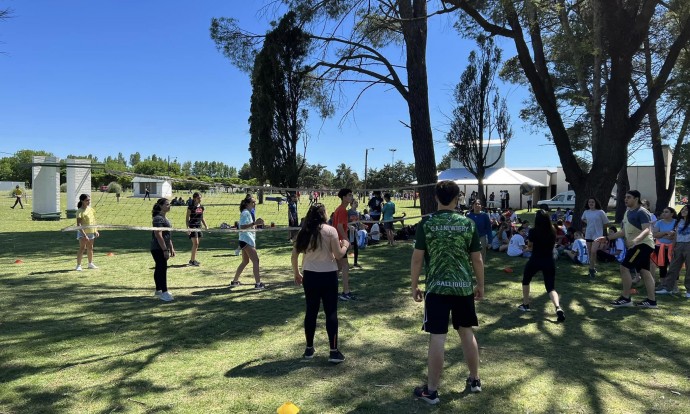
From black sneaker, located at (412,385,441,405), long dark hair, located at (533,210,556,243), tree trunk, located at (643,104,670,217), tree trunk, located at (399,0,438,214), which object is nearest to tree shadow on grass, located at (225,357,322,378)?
black sneaker, located at (412,385,441,405)

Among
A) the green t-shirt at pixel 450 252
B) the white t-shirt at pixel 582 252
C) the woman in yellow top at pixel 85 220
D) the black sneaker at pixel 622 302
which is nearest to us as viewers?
the green t-shirt at pixel 450 252

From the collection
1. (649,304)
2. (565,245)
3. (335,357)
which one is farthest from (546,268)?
(565,245)

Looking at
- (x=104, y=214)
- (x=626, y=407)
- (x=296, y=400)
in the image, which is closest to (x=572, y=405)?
(x=626, y=407)

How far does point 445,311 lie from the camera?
348cm

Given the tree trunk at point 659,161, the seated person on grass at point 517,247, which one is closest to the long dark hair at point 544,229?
the seated person on grass at point 517,247

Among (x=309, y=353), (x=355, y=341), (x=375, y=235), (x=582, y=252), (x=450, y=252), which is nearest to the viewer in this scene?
(x=450, y=252)

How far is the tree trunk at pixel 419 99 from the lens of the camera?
10766 millimetres

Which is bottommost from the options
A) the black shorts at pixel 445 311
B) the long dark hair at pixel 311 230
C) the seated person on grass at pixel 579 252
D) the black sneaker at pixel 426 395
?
the black sneaker at pixel 426 395

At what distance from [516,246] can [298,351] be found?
821 cm

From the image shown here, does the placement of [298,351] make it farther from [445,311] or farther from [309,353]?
[445,311]

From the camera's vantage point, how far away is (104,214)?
23.5 meters

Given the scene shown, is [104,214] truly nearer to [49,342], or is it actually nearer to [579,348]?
[49,342]

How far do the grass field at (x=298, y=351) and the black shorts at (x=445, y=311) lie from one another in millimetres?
666

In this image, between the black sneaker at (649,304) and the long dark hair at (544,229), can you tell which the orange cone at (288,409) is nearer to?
the long dark hair at (544,229)
